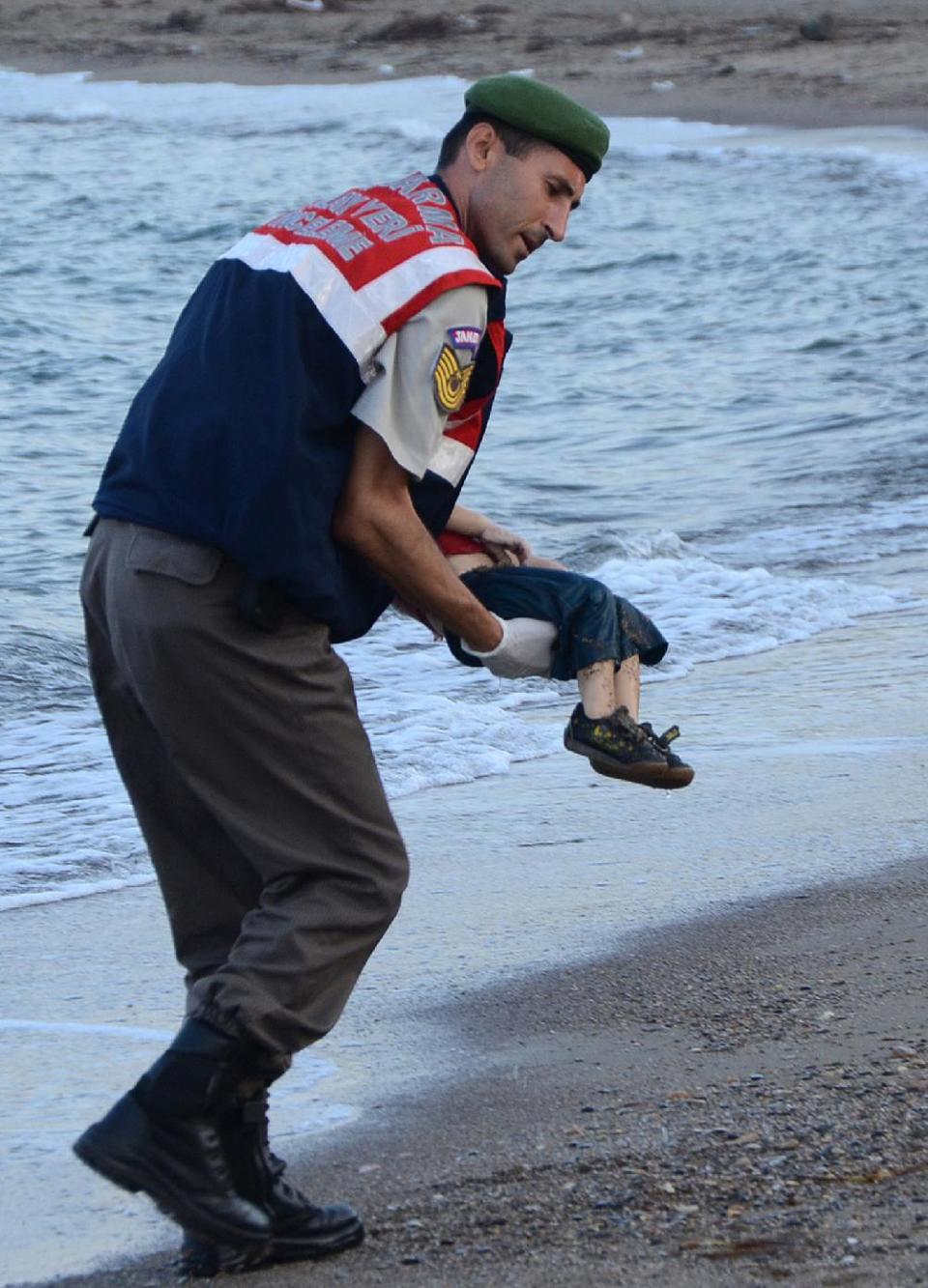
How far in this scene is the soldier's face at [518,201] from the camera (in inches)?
106

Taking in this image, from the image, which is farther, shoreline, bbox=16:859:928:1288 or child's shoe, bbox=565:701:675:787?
child's shoe, bbox=565:701:675:787

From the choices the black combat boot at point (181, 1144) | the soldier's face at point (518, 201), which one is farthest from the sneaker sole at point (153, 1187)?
the soldier's face at point (518, 201)

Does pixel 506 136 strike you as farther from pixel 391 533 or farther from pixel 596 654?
pixel 596 654

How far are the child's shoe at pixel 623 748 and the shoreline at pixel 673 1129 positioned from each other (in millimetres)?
567

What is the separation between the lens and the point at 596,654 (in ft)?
9.30

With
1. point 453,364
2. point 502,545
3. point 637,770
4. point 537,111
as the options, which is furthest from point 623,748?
point 537,111

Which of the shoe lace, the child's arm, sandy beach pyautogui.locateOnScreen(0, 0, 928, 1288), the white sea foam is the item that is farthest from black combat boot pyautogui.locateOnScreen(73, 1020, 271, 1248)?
the white sea foam

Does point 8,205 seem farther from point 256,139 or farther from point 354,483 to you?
point 354,483

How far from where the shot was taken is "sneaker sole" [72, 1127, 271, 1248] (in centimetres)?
272

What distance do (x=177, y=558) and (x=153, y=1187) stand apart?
2.76 ft

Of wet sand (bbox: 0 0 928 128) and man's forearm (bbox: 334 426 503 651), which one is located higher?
man's forearm (bbox: 334 426 503 651)

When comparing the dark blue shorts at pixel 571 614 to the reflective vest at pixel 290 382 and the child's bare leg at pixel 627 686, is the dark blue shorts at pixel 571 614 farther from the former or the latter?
the reflective vest at pixel 290 382

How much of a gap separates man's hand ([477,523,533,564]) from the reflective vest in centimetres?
35

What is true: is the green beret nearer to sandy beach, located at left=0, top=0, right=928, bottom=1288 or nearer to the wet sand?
sandy beach, located at left=0, top=0, right=928, bottom=1288
